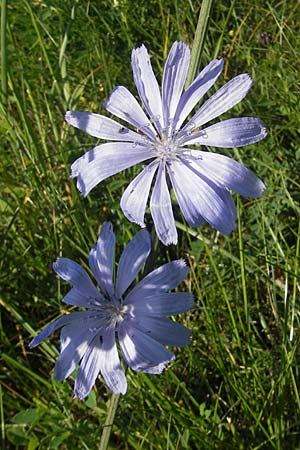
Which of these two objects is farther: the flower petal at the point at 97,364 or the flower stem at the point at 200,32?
the flower petal at the point at 97,364

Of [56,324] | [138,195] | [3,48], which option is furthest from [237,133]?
[3,48]

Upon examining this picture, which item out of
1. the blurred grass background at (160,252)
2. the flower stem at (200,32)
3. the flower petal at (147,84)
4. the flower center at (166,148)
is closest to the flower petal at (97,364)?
the blurred grass background at (160,252)

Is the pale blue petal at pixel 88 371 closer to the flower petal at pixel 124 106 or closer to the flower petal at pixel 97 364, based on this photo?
the flower petal at pixel 97 364

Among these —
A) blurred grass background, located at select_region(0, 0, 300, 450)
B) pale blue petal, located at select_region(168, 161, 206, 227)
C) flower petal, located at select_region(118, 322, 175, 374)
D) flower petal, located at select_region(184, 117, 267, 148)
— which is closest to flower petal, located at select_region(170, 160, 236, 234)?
pale blue petal, located at select_region(168, 161, 206, 227)

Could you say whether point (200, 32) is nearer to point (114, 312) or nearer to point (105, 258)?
point (105, 258)

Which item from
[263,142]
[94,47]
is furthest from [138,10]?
[263,142]

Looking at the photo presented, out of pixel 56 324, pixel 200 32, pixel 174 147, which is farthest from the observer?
pixel 174 147

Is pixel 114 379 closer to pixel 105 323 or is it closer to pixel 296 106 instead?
pixel 105 323
